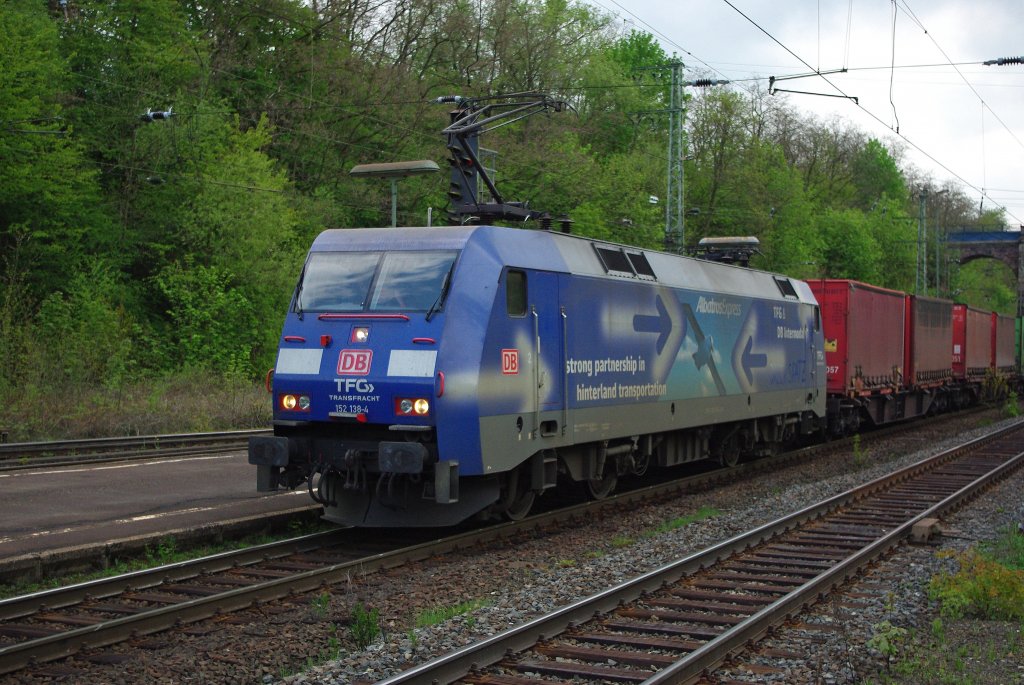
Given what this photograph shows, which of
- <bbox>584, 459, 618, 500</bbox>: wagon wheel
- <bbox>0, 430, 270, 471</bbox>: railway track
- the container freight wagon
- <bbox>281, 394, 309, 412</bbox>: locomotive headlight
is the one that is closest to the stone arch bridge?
the container freight wagon

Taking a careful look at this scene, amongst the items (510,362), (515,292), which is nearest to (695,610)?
(510,362)

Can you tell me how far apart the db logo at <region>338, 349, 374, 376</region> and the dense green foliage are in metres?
11.9

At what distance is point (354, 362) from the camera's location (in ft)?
35.0

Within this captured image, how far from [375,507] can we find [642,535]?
316 cm

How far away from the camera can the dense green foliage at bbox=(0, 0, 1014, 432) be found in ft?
90.9

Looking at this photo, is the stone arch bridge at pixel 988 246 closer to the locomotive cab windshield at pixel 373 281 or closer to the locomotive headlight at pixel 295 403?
the locomotive cab windshield at pixel 373 281

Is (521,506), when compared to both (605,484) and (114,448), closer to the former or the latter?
(605,484)

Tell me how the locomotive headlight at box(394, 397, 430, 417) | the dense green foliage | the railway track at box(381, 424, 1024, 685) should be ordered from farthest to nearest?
the dense green foliage → the locomotive headlight at box(394, 397, 430, 417) → the railway track at box(381, 424, 1024, 685)

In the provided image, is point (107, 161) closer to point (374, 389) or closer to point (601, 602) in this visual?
point (374, 389)

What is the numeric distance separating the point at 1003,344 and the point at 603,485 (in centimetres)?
3396

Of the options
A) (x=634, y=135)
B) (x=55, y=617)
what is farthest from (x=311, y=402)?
(x=634, y=135)

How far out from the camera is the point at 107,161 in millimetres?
31719

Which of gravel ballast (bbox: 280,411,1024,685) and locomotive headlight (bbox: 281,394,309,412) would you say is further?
locomotive headlight (bbox: 281,394,309,412)

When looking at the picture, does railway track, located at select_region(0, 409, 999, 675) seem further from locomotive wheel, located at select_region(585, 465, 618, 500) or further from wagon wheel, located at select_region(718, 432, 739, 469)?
wagon wheel, located at select_region(718, 432, 739, 469)
